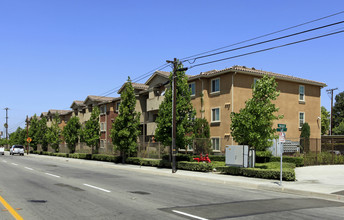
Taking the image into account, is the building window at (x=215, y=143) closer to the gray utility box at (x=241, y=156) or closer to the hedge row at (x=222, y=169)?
the hedge row at (x=222, y=169)

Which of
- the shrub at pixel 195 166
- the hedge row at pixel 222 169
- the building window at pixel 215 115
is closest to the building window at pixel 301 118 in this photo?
the building window at pixel 215 115

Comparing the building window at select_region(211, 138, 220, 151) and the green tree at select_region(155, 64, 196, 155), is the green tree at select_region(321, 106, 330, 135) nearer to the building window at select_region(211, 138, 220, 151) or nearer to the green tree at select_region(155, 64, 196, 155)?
the building window at select_region(211, 138, 220, 151)

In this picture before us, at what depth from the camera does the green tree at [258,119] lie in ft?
69.8

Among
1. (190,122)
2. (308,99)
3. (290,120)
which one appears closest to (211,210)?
(190,122)

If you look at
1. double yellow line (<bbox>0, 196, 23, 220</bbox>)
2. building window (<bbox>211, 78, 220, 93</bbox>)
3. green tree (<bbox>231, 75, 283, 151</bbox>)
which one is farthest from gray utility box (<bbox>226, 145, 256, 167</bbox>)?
double yellow line (<bbox>0, 196, 23, 220</bbox>)

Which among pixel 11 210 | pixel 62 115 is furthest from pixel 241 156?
pixel 62 115

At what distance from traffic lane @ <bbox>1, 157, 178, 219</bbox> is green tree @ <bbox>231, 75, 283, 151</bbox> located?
35.5ft

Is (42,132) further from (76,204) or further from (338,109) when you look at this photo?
(338,109)

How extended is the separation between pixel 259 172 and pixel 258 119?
10.8ft

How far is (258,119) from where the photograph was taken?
21406 millimetres

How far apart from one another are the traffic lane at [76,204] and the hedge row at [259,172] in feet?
30.9

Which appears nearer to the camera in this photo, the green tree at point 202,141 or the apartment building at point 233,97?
the green tree at point 202,141

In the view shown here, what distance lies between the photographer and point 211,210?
32.0 feet

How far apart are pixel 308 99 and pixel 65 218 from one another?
36.0 meters
